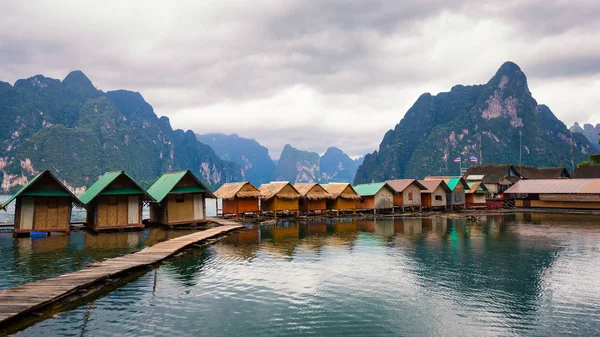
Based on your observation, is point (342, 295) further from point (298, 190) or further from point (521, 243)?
point (298, 190)

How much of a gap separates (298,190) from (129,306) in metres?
36.6

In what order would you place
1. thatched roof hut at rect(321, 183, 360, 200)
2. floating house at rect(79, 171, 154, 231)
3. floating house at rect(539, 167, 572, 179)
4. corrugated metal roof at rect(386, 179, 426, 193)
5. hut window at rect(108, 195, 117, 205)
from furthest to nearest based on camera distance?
1. floating house at rect(539, 167, 572, 179)
2. corrugated metal roof at rect(386, 179, 426, 193)
3. thatched roof hut at rect(321, 183, 360, 200)
4. hut window at rect(108, 195, 117, 205)
5. floating house at rect(79, 171, 154, 231)

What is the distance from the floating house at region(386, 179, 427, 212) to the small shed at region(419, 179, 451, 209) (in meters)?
1.51

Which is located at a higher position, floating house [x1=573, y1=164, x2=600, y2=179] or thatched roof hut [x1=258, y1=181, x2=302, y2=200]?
floating house [x1=573, y1=164, x2=600, y2=179]

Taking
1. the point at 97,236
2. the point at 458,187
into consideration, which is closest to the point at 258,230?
the point at 97,236

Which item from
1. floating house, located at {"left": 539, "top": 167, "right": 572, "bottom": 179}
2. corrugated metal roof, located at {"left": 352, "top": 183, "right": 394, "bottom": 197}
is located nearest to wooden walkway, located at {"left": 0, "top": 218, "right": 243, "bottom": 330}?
corrugated metal roof, located at {"left": 352, "top": 183, "right": 394, "bottom": 197}

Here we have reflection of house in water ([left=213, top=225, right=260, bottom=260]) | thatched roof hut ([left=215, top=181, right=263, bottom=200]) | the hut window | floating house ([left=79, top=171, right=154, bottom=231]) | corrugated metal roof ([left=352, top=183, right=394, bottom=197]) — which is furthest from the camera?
corrugated metal roof ([left=352, top=183, right=394, bottom=197])

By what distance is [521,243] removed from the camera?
26.4 m

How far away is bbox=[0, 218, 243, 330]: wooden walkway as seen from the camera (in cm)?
1138

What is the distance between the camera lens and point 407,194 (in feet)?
182

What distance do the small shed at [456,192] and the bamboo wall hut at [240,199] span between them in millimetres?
32081

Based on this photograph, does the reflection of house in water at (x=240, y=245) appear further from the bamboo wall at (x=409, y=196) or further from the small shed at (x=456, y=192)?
the small shed at (x=456, y=192)

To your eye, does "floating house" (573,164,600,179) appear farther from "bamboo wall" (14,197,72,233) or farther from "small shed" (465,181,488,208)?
"bamboo wall" (14,197,72,233)

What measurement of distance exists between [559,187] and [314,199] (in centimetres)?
3766
